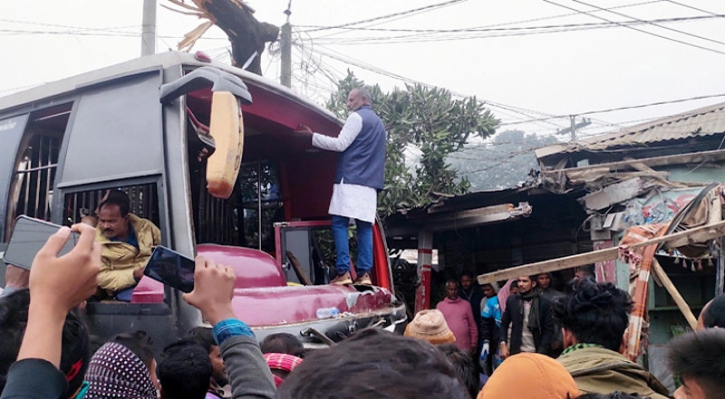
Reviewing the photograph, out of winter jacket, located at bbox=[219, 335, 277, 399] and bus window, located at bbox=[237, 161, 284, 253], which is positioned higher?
bus window, located at bbox=[237, 161, 284, 253]

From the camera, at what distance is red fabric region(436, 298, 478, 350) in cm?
709

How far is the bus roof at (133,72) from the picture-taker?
10.7 feet

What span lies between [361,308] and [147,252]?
135 centimetres

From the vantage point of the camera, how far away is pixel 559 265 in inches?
171

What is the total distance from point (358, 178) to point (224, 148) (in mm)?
2124

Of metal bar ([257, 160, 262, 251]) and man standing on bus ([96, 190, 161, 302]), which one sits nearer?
man standing on bus ([96, 190, 161, 302])

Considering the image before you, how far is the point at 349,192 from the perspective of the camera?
174 inches

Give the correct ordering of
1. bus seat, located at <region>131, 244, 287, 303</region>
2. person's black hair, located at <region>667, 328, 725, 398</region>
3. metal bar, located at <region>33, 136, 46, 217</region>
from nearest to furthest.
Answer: person's black hair, located at <region>667, 328, 725, 398</region> < bus seat, located at <region>131, 244, 287, 303</region> < metal bar, located at <region>33, 136, 46, 217</region>

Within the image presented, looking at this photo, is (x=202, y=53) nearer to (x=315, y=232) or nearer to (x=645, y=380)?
(x=315, y=232)

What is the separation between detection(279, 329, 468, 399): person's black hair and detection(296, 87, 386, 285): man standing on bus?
3402 millimetres

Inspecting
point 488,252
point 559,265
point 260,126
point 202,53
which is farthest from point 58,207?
point 488,252

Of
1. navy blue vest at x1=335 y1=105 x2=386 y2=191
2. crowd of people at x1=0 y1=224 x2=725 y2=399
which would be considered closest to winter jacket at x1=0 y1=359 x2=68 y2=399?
crowd of people at x1=0 y1=224 x2=725 y2=399

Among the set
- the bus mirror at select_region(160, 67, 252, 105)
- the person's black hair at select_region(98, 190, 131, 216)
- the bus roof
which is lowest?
the person's black hair at select_region(98, 190, 131, 216)

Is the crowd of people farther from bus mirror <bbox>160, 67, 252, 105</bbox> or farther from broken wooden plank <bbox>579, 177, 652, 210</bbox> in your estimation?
broken wooden plank <bbox>579, 177, 652, 210</bbox>
